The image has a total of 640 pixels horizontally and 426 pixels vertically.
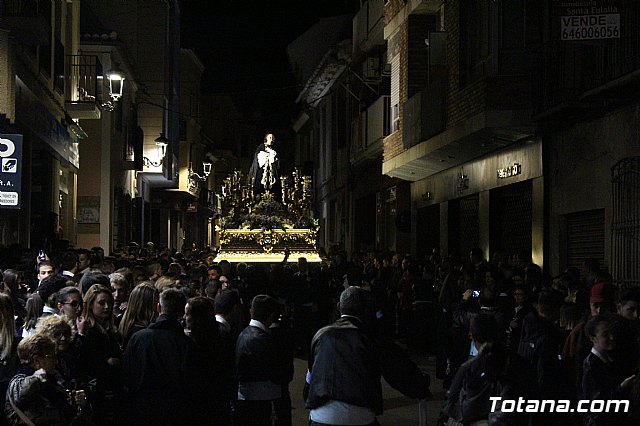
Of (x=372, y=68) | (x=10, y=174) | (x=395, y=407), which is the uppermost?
(x=372, y=68)

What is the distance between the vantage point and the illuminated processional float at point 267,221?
2705cm

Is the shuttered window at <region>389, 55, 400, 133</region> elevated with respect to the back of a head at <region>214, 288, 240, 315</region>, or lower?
elevated

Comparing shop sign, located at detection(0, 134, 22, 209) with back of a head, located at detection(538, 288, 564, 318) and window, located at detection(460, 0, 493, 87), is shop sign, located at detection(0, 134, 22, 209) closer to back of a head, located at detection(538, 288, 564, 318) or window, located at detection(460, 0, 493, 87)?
back of a head, located at detection(538, 288, 564, 318)

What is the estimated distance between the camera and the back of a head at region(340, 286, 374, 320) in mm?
7855

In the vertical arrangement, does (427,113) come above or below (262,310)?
above

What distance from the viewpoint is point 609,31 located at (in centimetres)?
1528

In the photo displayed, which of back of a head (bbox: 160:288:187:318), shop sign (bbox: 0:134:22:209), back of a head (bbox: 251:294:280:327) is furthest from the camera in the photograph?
shop sign (bbox: 0:134:22:209)

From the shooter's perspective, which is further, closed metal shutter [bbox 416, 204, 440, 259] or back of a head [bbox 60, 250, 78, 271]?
closed metal shutter [bbox 416, 204, 440, 259]

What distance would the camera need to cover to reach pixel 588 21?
1548 cm

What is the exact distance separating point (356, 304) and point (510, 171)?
14.6 metres

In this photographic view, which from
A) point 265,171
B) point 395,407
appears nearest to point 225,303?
point 395,407

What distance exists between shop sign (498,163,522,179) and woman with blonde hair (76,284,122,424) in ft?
45.1

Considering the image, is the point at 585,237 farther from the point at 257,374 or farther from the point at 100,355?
the point at 100,355

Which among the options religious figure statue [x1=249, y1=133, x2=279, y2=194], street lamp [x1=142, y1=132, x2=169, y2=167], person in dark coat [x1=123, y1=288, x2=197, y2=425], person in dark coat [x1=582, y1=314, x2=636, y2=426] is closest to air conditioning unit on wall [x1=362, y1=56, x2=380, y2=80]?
religious figure statue [x1=249, y1=133, x2=279, y2=194]
